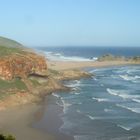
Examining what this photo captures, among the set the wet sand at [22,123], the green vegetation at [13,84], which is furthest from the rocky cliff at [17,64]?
the wet sand at [22,123]

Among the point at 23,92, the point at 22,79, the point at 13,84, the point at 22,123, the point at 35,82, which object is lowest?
the point at 22,123

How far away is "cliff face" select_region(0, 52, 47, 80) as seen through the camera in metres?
62.0

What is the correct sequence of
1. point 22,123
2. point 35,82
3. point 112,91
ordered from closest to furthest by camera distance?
point 22,123 → point 35,82 → point 112,91

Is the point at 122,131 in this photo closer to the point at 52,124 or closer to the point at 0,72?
the point at 52,124

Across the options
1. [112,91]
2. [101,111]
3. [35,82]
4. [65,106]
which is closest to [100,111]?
[101,111]

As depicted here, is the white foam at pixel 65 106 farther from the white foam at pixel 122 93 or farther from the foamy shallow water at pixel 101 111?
the white foam at pixel 122 93

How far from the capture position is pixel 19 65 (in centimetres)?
6400

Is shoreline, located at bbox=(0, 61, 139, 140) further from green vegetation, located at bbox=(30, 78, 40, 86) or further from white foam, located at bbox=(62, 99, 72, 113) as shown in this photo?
green vegetation, located at bbox=(30, 78, 40, 86)

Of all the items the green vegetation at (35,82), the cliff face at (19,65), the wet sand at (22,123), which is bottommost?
the wet sand at (22,123)

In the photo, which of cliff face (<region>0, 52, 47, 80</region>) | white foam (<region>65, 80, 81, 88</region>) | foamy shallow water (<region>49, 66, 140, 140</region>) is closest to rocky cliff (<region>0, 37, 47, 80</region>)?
cliff face (<region>0, 52, 47, 80</region>)

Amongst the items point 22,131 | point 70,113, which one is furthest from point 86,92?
point 22,131

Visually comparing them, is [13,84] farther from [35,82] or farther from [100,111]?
[100,111]

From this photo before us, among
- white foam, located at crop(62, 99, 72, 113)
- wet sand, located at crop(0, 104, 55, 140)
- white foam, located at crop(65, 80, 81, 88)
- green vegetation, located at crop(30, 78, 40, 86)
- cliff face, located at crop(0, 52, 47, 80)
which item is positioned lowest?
wet sand, located at crop(0, 104, 55, 140)

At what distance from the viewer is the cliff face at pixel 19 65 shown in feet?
203
